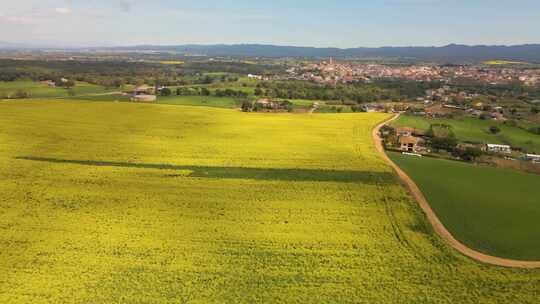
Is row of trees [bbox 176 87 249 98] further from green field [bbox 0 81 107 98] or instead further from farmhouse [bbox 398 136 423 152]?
farmhouse [bbox 398 136 423 152]

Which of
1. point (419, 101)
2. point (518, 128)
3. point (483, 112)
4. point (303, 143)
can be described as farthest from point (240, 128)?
point (419, 101)

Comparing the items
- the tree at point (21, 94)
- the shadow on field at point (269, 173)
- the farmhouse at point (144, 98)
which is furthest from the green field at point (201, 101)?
the shadow on field at point (269, 173)

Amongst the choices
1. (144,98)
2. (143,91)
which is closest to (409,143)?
(144,98)

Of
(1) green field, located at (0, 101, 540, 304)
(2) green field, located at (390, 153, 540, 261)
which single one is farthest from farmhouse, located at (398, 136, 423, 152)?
(1) green field, located at (0, 101, 540, 304)

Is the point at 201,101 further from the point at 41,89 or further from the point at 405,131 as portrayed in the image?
the point at 405,131

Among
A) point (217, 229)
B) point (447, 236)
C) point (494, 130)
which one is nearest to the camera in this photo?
point (217, 229)

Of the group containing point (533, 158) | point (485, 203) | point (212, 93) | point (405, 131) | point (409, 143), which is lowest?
point (485, 203)

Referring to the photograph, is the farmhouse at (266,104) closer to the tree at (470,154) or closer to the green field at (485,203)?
the green field at (485,203)
